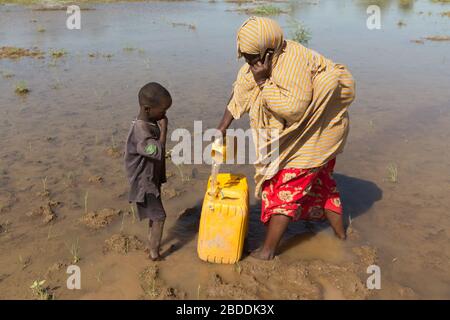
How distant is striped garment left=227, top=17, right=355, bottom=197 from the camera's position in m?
2.26

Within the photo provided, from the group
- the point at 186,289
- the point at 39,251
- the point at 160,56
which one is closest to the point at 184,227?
the point at 186,289

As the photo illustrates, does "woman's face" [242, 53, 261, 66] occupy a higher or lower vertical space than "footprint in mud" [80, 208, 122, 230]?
higher

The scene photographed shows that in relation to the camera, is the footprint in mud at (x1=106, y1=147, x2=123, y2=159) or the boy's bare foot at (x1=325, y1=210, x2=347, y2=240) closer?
the boy's bare foot at (x1=325, y1=210, x2=347, y2=240)

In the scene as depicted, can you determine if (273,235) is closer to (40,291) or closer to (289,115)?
(289,115)

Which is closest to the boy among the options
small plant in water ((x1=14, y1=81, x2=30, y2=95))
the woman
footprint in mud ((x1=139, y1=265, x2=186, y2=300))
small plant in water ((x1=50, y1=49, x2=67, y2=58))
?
footprint in mud ((x1=139, y1=265, x2=186, y2=300))

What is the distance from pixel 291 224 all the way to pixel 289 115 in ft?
4.25

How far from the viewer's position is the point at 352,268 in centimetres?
276

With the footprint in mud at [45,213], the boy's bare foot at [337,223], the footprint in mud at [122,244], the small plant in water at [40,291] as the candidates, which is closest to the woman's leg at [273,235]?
the boy's bare foot at [337,223]

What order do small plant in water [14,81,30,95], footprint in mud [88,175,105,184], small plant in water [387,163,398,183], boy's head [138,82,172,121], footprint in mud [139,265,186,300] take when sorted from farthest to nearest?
small plant in water [14,81,30,95] < small plant in water [387,163,398,183] < footprint in mud [88,175,105,184] < footprint in mud [139,265,186,300] < boy's head [138,82,172,121]

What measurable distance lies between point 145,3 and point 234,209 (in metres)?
19.7

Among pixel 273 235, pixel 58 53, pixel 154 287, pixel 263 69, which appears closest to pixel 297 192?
pixel 273 235

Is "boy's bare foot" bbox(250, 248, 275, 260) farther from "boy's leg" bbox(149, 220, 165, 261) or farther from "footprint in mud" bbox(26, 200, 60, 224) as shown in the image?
"footprint in mud" bbox(26, 200, 60, 224)

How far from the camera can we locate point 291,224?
332cm

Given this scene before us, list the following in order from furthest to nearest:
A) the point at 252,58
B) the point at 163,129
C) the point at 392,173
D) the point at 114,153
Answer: the point at 114,153, the point at 392,173, the point at 163,129, the point at 252,58
